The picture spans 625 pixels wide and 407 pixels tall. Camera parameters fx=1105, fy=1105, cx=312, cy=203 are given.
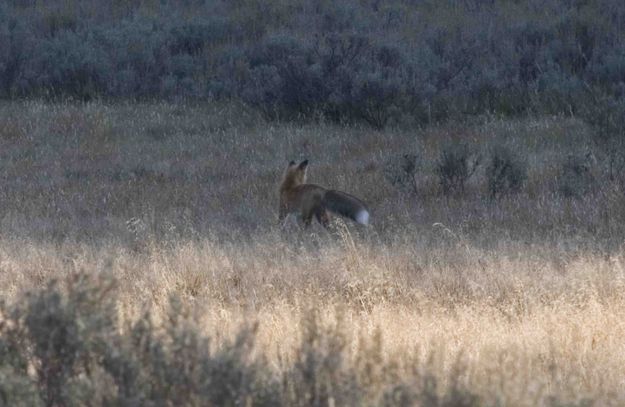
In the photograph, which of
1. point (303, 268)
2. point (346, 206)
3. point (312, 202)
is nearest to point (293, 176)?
point (312, 202)

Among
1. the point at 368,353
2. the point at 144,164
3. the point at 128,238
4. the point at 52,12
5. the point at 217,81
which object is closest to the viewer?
the point at 368,353

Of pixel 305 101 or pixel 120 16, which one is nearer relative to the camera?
pixel 305 101

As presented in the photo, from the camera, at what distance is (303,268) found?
8336 mm

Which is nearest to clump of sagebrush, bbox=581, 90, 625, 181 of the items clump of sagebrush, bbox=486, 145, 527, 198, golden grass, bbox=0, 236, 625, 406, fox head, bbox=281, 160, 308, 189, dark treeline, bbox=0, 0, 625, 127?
clump of sagebrush, bbox=486, 145, 527, 198

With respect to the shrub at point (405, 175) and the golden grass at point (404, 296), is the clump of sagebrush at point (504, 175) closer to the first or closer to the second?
the shrub at point (405, 175)

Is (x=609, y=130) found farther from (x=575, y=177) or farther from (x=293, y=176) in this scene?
(x=293, y=176)

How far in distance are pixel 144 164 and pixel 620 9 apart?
14503 mm

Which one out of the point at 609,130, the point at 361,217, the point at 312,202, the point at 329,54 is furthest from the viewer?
the point at 329,54

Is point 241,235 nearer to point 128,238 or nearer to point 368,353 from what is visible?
point 128,238

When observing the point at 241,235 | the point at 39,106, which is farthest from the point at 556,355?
the point at 39,106

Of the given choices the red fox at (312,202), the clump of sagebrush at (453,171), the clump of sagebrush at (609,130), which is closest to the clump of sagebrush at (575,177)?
the clump of sagebrush at (609,130)

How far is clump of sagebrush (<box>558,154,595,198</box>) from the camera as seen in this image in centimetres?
1179

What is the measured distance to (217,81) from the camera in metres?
21.8

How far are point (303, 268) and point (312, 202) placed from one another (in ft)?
5.88
